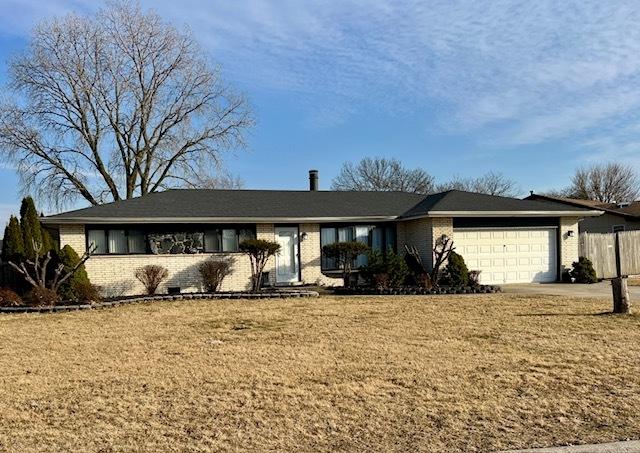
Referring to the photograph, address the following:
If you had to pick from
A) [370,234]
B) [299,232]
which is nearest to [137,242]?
[299,232]

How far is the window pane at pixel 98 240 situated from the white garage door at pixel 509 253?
37.7ft

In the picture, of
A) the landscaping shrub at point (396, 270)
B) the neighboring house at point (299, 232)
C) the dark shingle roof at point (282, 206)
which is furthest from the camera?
the landscaping shrub at point (396, 270)

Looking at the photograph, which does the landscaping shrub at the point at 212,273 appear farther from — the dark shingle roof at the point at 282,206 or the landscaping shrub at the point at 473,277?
the landscaping shrub at the point at 473,277

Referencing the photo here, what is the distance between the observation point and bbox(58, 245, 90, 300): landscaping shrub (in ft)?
49.5

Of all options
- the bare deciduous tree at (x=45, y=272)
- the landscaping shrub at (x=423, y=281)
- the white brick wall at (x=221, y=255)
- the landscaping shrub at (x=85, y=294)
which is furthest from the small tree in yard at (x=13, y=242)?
the landscaping shrub at (x=423, y=281)

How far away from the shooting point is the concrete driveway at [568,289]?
1530 centimetres

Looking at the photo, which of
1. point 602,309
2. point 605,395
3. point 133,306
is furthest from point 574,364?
point 133,306

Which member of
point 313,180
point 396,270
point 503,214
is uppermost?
point 313,180

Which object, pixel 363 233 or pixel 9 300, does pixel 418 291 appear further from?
pixel 9 300

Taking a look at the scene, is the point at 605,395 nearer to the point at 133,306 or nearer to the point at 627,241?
the point at 133,306

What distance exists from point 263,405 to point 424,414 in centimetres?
151

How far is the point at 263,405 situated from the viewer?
17.6ft

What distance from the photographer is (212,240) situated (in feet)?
60.9

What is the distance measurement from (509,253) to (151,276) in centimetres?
1204
